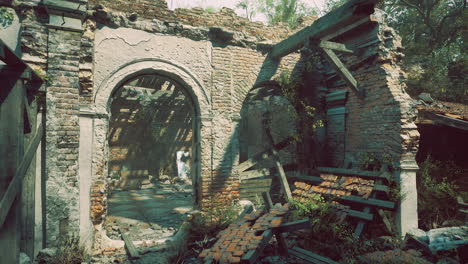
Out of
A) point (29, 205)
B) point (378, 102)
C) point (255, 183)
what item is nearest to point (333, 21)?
point (378, 102)

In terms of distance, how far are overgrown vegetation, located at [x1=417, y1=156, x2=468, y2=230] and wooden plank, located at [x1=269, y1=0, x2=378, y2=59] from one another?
11.5 ft

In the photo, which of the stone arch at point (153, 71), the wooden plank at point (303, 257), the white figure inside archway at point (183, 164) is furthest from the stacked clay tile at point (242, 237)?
the white figure inside archway at point (183, 164)

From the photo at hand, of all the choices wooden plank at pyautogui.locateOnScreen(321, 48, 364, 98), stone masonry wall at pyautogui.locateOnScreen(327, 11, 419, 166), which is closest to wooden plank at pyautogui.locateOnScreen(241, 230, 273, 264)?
stone masonry wall at pyautogui.locateOnScreen(327, 11, 419, 166)

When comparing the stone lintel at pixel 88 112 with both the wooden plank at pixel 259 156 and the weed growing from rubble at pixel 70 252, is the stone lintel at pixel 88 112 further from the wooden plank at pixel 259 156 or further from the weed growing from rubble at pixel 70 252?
the wooden plank at pixel 259 156

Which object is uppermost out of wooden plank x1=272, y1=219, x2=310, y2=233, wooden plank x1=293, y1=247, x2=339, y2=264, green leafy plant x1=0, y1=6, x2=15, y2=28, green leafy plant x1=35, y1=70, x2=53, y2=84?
green leafy plant x1=0, y1=6, x2=15, y2=28

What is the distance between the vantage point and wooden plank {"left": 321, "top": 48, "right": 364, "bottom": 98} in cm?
554

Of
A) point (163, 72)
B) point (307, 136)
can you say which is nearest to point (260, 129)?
point (307, 136)

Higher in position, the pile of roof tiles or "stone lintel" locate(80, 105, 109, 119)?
"stone lintel" locate(80, 105, 109, 119)

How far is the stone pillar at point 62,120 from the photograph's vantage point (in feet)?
13.4

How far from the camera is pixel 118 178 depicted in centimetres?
1268

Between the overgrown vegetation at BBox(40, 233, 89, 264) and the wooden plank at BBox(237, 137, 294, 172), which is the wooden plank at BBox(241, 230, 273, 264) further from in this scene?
the wooden plank at BBox(237, 137, 294, 172)

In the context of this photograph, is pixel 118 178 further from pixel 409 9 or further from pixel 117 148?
pixel 409 9

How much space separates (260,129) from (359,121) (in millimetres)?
7897

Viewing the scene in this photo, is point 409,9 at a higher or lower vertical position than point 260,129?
higher
